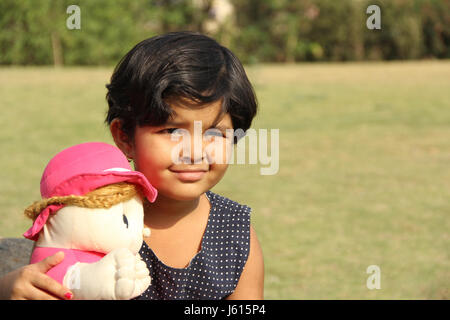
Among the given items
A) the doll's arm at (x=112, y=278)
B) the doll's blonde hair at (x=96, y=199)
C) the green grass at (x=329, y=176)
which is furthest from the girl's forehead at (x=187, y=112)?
the green grass at (x=329, y=176)

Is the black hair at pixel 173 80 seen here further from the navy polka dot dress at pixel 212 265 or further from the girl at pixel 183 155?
the navy polka dot dress at pixel 212 265

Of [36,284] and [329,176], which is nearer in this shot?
[36,284]

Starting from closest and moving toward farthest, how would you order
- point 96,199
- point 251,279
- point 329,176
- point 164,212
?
1. point 96,199
2. point 164,212
3. point 251,279
4. point 329,176

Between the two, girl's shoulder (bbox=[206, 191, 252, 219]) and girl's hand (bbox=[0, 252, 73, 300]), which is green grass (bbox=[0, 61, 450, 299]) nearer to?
girl's shoulder (bbox=[206, 191, 252, 219])

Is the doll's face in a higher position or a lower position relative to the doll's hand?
higher


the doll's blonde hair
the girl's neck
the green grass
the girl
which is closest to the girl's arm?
the girl

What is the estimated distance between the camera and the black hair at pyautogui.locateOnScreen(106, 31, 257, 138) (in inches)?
84.7

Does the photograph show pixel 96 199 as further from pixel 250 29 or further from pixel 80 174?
pixel 250 29

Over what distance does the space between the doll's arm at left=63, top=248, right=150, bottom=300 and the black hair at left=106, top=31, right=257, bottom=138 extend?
1.69ft

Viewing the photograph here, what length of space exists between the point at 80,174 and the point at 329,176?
17.9 ft

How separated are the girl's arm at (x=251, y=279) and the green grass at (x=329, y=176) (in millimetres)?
1410

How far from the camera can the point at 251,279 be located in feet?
8.42

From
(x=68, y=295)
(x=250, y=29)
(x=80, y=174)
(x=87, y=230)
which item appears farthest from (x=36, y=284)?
(x=250, y=29)
